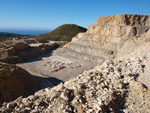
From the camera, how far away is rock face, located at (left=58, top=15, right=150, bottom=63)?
19500 millimetres

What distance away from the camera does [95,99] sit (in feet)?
15.6

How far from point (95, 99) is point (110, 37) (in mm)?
18492

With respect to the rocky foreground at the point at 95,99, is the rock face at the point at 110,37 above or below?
above

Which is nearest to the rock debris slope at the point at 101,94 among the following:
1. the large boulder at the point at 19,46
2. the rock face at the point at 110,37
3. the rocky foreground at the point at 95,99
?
the rocky foreground at the point at 95,99

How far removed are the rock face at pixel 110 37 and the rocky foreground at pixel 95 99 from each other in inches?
485

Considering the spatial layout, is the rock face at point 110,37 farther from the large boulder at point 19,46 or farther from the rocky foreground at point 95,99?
the rocky foreground at point 95,99

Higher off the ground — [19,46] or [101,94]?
[19,46]

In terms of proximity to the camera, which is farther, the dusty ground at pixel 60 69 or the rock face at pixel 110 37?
the rock face at pixel 110 37

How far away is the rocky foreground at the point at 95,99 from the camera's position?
14.7ft

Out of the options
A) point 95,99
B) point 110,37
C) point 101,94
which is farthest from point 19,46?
point 95,99

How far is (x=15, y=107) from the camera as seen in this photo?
4.70 metres

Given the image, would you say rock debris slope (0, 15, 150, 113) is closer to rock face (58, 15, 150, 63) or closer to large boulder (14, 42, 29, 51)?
rock face (58, 15, 150, 63)

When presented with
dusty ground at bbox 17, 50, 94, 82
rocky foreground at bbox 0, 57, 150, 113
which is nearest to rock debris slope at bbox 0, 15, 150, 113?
rocky foreground at bbox 0, 57, 150, 113

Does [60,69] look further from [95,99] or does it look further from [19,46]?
[95,99]
